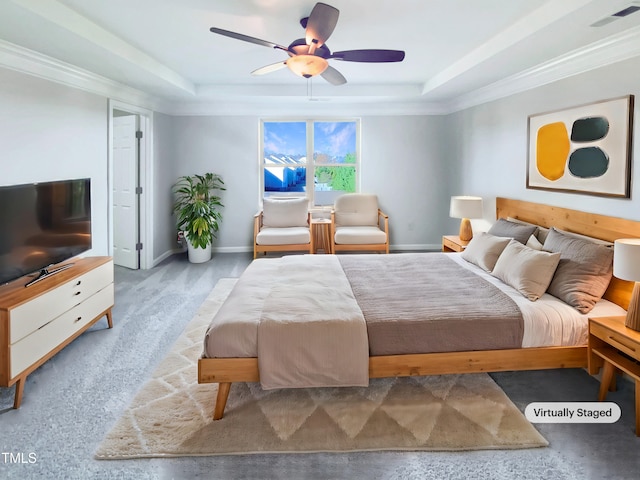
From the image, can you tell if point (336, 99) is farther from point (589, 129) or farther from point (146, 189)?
point (589, 129)

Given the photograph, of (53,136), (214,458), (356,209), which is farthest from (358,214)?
(214,458)

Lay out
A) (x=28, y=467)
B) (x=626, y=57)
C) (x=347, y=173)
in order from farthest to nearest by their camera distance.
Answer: (x=347, y=173)
(x=626, y=57)
(x=28, y=467)

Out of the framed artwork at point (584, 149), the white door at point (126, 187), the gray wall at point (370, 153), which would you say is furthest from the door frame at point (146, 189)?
the framed artwork at point (584, 149)

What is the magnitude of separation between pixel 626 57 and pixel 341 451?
10.3ft

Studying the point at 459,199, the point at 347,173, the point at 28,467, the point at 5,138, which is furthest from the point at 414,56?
the point at 28,467

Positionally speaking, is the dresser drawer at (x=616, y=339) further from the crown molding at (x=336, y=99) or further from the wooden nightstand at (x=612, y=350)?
the crown molding at (x=336, y=99)

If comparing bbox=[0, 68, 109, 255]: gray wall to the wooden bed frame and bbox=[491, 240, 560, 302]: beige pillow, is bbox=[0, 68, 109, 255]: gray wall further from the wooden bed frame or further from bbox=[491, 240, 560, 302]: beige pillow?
bbox=[491, 240, 560, 302]: beige pillow

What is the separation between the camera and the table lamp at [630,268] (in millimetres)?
2238

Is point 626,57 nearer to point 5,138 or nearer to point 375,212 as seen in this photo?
point 375,212

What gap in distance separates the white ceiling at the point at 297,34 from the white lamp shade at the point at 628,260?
132cm

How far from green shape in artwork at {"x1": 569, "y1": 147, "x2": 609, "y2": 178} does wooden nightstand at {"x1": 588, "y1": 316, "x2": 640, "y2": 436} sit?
4.10ft

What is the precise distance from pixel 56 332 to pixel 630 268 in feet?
11.4

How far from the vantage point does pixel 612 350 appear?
2.44 metres

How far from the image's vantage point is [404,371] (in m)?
2.43
